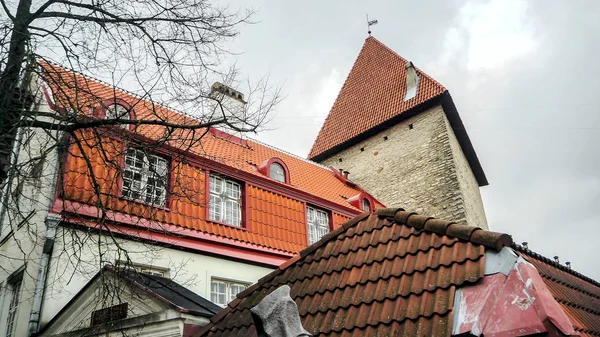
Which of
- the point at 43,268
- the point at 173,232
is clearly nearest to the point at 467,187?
the point at 173,232

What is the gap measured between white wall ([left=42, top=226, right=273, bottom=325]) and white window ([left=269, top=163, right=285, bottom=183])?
297 centimetres

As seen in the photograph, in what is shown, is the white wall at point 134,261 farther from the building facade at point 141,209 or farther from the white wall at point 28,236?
the white wall at point 28,236

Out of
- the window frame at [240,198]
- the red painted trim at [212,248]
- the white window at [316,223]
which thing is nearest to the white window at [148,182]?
the red painted trim at [212,248]

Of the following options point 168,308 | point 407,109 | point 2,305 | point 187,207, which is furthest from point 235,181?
point 407,109

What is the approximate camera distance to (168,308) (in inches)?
205

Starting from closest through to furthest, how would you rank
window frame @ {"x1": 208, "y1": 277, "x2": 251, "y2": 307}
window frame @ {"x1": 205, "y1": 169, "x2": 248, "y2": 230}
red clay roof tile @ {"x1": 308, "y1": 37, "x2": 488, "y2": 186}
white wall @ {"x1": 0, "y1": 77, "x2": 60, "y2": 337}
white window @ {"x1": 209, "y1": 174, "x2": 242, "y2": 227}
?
1. white wall @ {"x1": 0, "y1": 77, "x2": 60, "y2": 337}
2. window frame @ {"x1": 208, "y1": 277, "x2": 251, "y2": 307}
3. window frame @ {"x1": 205, "y1": 169, "x2": 248, "y2": 230}
4. white window @ {"x1": 209, "y1": 174, "x2": 242, "y2": 227}
5. red clay roof tile @ {"x1": 308, "y1": 37, "x2": 488, "y2": 186}

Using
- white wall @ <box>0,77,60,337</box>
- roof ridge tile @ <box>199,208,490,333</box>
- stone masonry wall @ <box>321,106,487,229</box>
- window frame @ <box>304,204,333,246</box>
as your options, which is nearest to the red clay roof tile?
stone masonry wall @ <box>321,106,487,229</box>

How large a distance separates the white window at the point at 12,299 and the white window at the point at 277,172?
657 centimetres

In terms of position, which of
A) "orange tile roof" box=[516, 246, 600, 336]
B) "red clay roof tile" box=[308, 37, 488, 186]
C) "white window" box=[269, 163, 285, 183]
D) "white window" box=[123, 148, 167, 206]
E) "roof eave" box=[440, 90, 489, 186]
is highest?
"red clay roof tile" box=[308, 37, 488, 186]

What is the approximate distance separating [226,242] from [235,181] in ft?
5.81

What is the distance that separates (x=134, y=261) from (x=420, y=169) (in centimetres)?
1385

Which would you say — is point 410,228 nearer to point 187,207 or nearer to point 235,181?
point 187,207

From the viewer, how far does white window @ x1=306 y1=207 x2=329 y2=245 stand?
13180mm

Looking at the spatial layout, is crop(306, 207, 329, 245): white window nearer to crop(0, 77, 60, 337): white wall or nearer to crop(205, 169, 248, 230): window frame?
crop(205, 169, 248, 230): window frame
